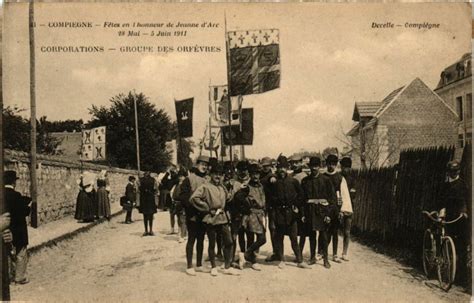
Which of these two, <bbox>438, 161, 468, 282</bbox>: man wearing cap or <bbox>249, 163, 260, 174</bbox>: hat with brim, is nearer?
<bbox>438, 161, 468, 282</bbox>: man wearing cap

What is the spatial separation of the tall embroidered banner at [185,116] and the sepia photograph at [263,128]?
0.12 feet

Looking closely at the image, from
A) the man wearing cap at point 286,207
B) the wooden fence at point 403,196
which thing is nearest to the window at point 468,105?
the wooden fence at point 403,196

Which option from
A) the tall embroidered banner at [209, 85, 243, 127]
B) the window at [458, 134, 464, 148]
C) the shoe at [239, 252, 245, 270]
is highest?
the tall embroidered banner at [209, 85, 243, 127]

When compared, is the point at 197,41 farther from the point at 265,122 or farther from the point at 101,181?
the point at 101,181

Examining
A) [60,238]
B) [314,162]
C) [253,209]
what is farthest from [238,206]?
[60,238]

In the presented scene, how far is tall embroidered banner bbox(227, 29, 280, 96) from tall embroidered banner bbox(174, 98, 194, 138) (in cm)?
77

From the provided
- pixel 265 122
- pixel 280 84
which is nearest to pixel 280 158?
pixel 265 122

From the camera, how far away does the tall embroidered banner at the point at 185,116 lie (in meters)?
7.11

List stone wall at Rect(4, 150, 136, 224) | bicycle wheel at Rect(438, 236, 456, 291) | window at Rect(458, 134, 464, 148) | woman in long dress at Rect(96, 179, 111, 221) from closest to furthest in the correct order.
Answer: bicycle wheel at Rect(438, 236, 456, 291) → window at Rect(458, 134, 464, 148) → stone wall at Rect(4, 150, 136, 224) → woman in long dress at Rect(96, 179, 111, 221)

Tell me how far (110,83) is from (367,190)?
16.2 ft

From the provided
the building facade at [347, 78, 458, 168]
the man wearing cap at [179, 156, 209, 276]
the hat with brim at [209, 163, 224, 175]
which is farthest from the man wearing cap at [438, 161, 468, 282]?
the man wearing cap at [179, 156, 209, 276]

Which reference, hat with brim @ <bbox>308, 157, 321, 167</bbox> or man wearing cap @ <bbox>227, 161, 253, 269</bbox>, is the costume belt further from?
man wearing cap @ <bbox>227, 161, 253, 269</bbox>

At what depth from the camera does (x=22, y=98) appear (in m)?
6.36

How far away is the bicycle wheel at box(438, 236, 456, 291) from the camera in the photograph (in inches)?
207
